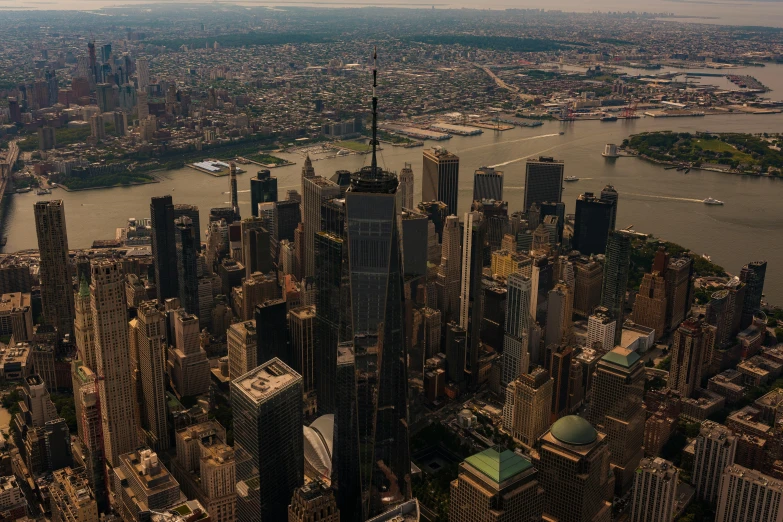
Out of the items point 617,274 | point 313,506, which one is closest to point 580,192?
point 617,274

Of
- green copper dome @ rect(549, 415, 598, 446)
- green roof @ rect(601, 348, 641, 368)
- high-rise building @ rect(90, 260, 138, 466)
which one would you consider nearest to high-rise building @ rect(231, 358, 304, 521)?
high-rise building @ rect(90, 260, 138, 466)

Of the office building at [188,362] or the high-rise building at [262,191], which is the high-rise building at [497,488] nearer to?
the office building at [188,362]

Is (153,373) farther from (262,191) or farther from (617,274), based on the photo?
(262,191)

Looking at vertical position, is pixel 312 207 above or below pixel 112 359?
above

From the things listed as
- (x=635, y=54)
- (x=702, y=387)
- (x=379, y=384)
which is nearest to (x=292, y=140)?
(x=702, y=387)

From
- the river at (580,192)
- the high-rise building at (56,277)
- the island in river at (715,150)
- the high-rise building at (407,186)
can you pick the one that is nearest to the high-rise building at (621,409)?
the river at (580,192)

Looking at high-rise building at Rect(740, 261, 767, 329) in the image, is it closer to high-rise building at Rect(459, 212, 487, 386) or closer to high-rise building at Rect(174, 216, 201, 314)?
high-rise building at Rect(459, 212, 487, 386)

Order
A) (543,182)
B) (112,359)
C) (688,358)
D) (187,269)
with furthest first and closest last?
(543,182)
(187,269)
(688,358)
(112,359)
